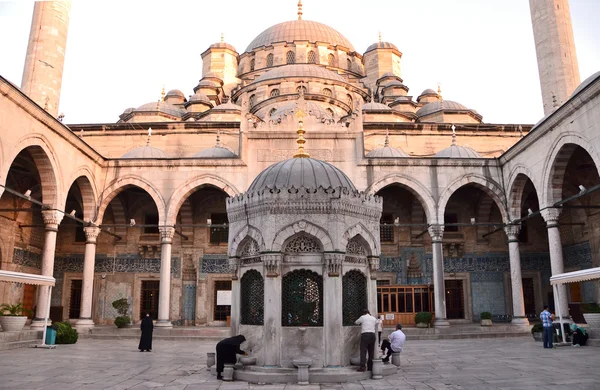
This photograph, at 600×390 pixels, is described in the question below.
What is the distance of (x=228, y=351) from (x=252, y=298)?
2.52 ft

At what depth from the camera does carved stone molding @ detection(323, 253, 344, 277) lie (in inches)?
266

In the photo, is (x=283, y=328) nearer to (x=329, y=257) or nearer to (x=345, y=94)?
(x=329, y=257)

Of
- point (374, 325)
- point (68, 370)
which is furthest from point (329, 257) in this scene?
point (68, 370)

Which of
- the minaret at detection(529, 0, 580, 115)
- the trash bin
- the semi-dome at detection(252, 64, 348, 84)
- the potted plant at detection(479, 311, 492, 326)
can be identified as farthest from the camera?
the semi-dome at detection(252, 64, 348, 84)

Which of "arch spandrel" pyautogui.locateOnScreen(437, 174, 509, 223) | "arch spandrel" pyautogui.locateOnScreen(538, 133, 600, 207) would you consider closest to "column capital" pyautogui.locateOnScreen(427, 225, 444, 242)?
"arch spandrel" pyautogui.locateOnScreen(437, 174, 509, 223)

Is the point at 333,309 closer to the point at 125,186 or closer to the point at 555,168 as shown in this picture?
the point at 555,168

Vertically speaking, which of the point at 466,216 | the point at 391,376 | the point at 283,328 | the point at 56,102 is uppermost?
the point at 56,102

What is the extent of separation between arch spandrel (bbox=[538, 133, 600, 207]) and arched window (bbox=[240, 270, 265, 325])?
917 cm

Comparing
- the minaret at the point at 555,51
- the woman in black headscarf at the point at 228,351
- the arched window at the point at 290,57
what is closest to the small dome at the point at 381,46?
the arched window at the point at 290,57

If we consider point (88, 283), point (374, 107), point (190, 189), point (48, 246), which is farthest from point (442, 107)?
point (48, 246)

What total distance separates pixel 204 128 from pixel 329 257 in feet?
52.9

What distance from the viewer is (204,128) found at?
71.6ft

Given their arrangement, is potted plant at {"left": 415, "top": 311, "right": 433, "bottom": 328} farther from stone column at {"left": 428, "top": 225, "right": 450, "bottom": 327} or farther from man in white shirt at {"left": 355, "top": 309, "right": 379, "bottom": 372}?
man in white shirt at {"left": 355, "top": 309, "right": 379, "bottom": 372}

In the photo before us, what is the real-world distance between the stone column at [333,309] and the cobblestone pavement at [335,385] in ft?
1.76
